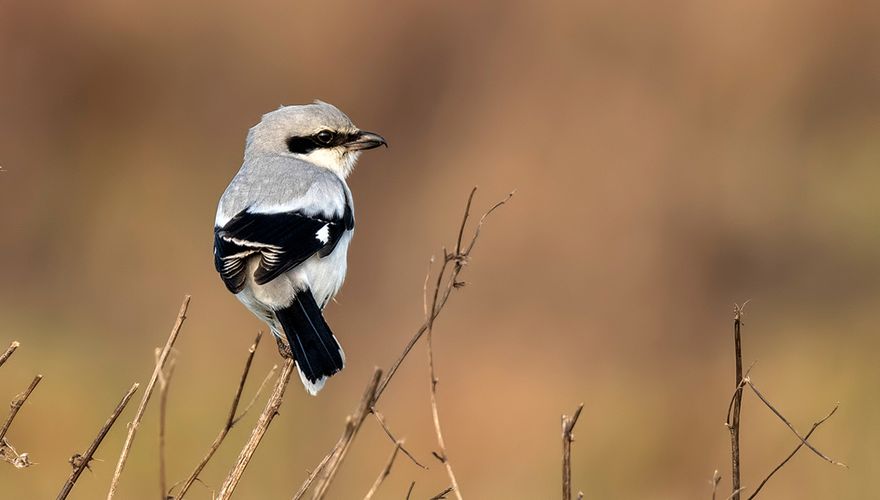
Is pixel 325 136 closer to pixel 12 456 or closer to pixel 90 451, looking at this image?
pixel 12 456

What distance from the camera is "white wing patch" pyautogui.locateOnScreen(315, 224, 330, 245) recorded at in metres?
3.77

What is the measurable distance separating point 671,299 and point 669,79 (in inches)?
75.5

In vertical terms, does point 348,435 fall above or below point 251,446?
above

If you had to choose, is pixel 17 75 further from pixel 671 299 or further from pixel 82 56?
pixel 671 299

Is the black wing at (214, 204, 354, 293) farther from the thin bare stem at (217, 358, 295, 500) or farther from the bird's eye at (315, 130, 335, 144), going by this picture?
the thin bare stem at (217, 358, 295, 500)

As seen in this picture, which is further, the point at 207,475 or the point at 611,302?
the point at 611,302

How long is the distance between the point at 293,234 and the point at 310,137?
677 millimetres

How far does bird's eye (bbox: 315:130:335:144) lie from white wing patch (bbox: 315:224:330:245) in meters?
0.56

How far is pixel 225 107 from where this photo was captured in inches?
385

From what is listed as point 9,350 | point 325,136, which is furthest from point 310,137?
point 9,350

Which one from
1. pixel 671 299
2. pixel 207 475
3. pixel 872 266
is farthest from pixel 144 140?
pixel 872 266

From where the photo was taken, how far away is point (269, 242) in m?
3.66

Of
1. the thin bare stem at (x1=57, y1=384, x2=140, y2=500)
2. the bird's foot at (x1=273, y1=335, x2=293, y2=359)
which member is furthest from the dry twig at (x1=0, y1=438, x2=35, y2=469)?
the bird's foot at (x1=273, y1=335, x2=293, y2=359)

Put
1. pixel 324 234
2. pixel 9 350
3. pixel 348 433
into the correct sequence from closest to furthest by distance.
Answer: pixel 348 433 → pixel 9 350 → pixel 324 234
